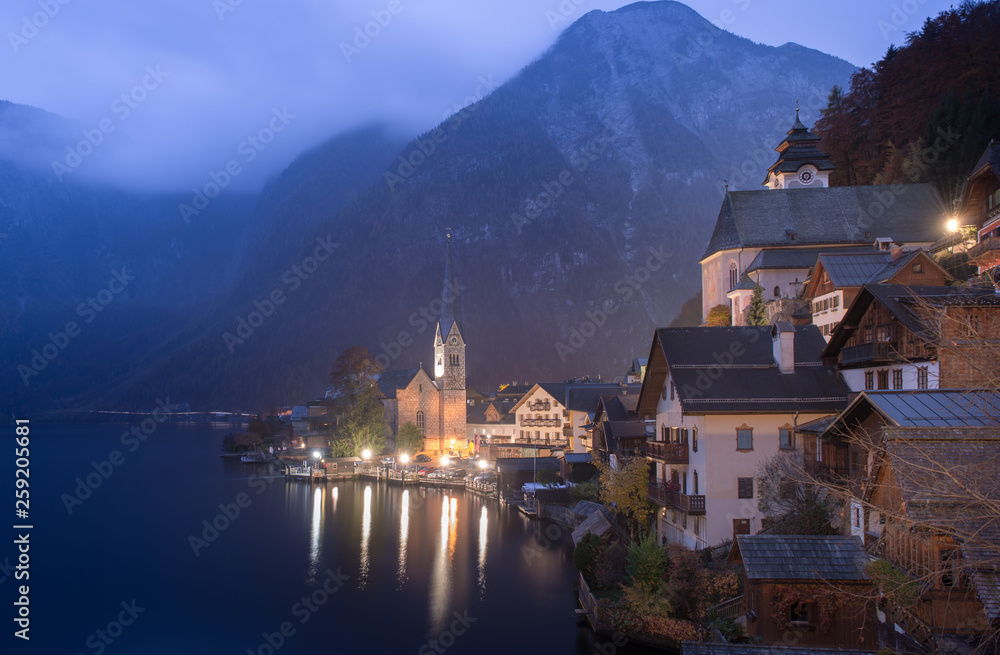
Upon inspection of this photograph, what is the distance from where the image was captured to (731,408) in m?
29.9

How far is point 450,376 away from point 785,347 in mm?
72448

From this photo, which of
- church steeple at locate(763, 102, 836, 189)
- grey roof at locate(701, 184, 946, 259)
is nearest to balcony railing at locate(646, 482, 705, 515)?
grey roof at locate(701, 184, 946, 259)

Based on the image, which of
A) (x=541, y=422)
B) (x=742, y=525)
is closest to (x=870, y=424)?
(x=742, y=525)

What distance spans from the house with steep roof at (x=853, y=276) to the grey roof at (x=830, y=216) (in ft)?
53.1

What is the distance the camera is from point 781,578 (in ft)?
66.5

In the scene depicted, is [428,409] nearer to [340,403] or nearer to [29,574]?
[340,403]

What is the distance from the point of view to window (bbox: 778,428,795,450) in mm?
29703

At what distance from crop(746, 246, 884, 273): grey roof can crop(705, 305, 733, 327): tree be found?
364 cm

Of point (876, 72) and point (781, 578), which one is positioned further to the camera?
point (876, 72)

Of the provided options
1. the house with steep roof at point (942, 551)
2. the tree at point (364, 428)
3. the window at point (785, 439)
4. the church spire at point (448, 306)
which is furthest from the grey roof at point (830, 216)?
the church spire at point (448, 306)

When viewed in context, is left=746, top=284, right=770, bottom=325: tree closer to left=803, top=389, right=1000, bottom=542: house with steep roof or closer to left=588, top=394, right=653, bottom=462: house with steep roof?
left=588, top=394, right=653, bottom=462: house with steep roof

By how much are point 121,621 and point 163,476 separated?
191ft

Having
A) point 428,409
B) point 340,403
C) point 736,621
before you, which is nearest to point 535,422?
point 428,409

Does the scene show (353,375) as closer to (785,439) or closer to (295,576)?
(295,576)
